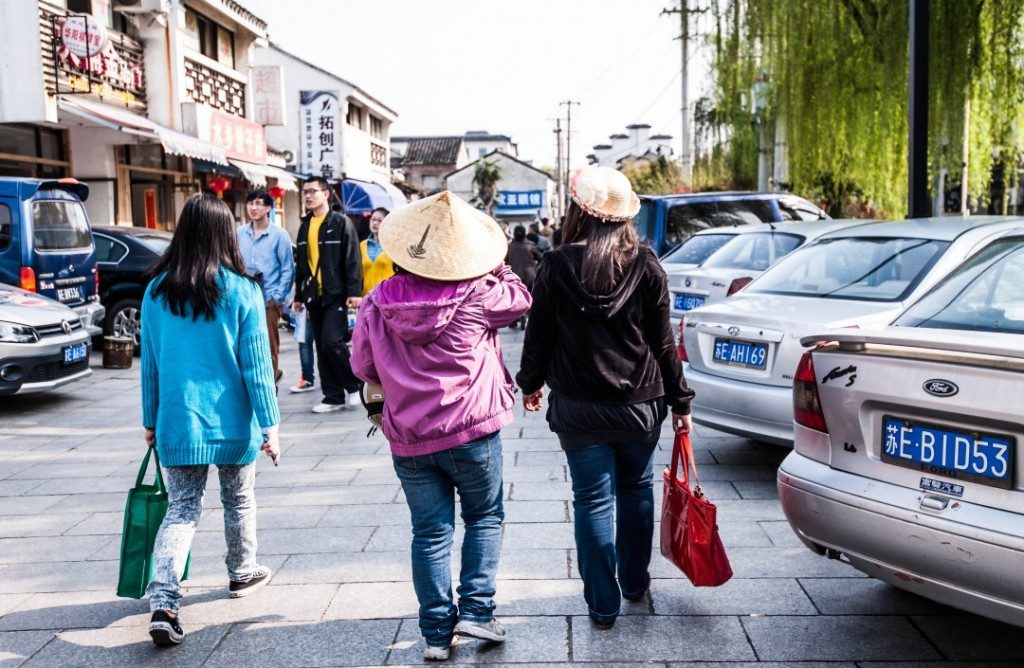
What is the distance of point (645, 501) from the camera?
3.73 metres

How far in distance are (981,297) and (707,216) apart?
7.82 m

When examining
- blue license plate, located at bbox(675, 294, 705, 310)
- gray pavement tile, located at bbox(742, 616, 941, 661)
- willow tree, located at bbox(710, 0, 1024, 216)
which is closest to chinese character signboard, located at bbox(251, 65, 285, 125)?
willow tree, located at bbox(710, 0, 1024, 216)

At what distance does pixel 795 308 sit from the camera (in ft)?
18.6

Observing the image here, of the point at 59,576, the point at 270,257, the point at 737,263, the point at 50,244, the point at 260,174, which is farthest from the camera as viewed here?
the point at 260,174

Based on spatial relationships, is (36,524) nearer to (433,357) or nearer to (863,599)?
(433,357)

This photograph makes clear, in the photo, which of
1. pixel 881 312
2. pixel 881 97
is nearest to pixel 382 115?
pixel 881 97

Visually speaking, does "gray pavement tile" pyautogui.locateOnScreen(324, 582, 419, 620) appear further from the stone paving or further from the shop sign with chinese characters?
the shop sign with chinese characters

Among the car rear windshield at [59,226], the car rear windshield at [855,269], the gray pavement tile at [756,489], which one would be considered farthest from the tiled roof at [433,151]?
the gray pavement tile at [756,489]

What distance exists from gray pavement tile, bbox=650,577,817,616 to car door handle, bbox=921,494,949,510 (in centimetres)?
95

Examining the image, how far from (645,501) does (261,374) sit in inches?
62.1

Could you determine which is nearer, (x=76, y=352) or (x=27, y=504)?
(x=27, y=504)

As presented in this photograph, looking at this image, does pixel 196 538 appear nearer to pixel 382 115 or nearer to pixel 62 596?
pixel 62 596

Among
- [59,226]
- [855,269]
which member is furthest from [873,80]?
[59,226]

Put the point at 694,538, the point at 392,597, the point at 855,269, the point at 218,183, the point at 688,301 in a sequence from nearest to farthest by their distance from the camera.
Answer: the point at 694,538 → the point at 392,597 → the point at 855,269 → the point at 688,301 → the point at 218,183
